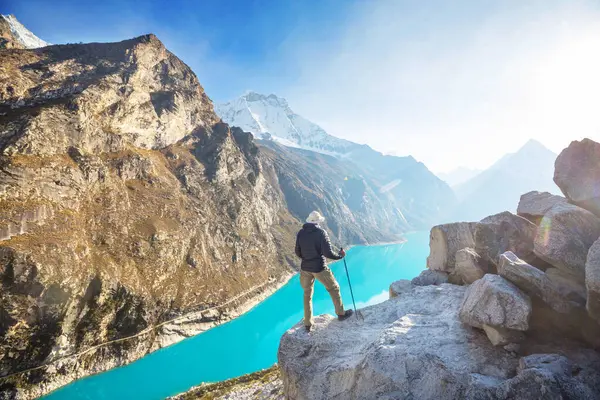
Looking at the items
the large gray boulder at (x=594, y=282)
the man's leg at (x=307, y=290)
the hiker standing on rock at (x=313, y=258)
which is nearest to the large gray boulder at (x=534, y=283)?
the large gray boulder at (x=594, y=282)

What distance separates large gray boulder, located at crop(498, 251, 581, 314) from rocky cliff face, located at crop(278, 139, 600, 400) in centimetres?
3

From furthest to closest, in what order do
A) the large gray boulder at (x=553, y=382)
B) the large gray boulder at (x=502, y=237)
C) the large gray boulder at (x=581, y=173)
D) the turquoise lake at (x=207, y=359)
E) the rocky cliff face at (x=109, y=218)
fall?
the rocky cliff face at (x=109, y=218) → the turquoise lake at (x=207, y=359) → the large gray boulder at (x=502, y=237) → the large gray boulder at (x=581, y=173) → the large gray boulder at (x=553, y=382)

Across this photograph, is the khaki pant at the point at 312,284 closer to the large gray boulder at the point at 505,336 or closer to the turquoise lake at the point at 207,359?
the large gray boulder at the point at 505,336

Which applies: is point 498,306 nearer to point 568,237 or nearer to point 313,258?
point 568,237

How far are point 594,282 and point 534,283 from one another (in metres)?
1.44

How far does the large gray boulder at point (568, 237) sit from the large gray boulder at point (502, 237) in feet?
8.09

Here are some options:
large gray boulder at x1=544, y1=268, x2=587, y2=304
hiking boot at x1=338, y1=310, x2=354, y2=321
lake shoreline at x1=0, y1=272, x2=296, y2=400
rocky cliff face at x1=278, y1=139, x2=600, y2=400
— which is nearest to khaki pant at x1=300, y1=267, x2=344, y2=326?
rocky cliff face at x1=278, y1=139, x2=600, y2=400

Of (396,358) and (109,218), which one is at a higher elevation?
(109,218)

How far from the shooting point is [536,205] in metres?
13.8

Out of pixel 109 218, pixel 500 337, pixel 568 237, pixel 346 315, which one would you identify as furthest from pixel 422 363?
pixel 109 218

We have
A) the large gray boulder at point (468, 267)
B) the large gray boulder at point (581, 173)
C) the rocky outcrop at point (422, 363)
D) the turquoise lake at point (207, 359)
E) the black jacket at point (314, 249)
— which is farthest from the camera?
the turquoise lake at point (207, 359)

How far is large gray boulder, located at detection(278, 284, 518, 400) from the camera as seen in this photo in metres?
7.22

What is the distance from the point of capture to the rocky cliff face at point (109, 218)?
44.6 meters

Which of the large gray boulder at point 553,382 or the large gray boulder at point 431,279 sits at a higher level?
the large gray boulder at point 553,382
